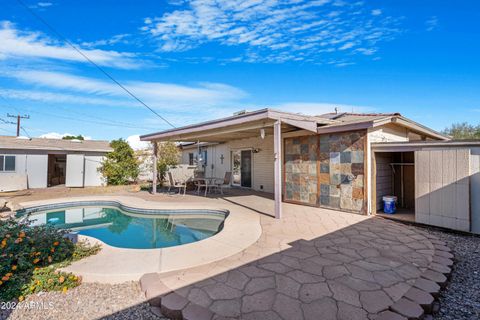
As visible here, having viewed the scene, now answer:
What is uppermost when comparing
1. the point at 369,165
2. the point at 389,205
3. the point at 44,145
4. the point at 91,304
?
the point at 44,145

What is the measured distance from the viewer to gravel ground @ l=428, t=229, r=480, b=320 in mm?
2597

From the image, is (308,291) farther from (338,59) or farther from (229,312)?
(338,59)

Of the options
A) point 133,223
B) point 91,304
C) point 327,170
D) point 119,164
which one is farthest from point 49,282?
point 119,164

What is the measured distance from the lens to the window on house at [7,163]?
532 inches

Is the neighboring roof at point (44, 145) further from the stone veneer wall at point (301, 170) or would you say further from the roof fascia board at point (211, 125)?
the stone veneer wall at point (301, 170)

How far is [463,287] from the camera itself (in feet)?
10.2

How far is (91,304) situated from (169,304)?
3.08ft

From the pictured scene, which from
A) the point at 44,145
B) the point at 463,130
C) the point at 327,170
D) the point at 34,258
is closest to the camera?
the point at 34,258

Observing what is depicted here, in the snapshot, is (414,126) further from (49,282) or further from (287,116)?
(49,282)

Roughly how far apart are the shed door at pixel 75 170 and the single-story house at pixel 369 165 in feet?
27.7

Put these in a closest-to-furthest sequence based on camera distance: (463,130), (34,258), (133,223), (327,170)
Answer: (34,258)
(133,223)
(327,170)
(463,130)

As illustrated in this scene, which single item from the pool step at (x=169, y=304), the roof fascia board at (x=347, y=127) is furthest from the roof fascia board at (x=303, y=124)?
the pool step at (x=169, y=304)

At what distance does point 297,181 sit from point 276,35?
5583 millimetres

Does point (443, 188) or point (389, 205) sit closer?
point (443, 188)
